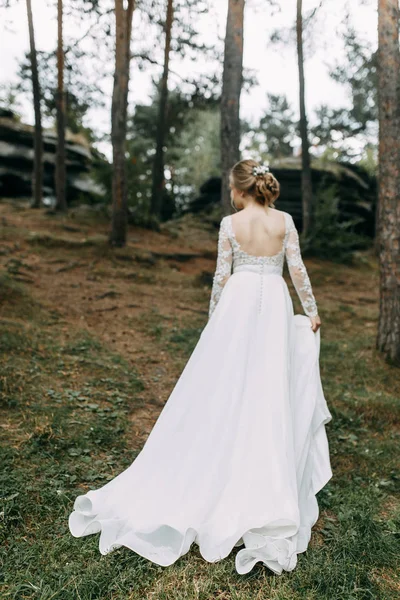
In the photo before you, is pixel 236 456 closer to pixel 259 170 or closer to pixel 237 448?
pixel 237 448

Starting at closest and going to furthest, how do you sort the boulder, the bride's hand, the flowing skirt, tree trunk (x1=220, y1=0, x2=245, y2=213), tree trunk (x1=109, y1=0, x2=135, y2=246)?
the flowing skirt < the bride's hand < tree trunk (x1=220, y1=0, x2=245, y2=213) < tree trunk (x1=109, y1=0, x2=135, y2=246) < the boulder

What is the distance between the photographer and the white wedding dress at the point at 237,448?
3445 mm

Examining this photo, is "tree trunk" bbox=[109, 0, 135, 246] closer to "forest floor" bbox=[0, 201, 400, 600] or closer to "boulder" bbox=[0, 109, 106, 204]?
"forest floor" bbox=[0, 201, 400, 600]

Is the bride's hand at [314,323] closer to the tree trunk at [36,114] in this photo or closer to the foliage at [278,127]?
the tree trunk at [36,114]

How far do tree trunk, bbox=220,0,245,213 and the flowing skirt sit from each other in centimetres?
609

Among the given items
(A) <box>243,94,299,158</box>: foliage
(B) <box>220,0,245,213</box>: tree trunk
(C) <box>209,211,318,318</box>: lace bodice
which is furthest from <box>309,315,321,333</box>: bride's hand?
(A) <box>243,94,299,158</box>: foliage

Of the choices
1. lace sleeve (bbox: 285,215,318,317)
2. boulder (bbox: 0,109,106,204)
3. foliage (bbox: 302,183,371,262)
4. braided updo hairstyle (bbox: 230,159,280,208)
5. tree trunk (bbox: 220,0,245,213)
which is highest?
boulder (bbox: 0,109,106,204)

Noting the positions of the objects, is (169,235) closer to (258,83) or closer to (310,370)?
(258,83)

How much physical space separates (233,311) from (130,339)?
459 centimetres

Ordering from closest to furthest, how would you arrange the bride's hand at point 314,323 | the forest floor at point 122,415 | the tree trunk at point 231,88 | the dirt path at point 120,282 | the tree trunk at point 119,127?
the forest floor at point 122,415 → the bride's hand at point 314,323 → the dirt path at point 120,282 → the tree trunk at point 231,88 → the tree trunk at point 119,127

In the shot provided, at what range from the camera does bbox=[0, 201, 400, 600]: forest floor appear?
3.22m

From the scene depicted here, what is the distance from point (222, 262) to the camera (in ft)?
14.9

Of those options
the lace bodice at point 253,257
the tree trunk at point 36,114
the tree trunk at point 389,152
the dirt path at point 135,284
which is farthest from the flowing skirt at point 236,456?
the tree trunk at point 36,114

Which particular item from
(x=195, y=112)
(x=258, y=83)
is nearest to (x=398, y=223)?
(x=258, y=83)
